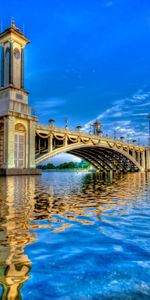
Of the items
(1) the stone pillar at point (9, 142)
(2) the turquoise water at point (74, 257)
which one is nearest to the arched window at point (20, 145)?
(1) the stone pillar at point (9, 142)

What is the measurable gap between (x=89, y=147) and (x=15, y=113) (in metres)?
25.6

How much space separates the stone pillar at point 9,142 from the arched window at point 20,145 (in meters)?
1.32

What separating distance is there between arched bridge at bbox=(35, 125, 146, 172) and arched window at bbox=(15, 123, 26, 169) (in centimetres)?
342

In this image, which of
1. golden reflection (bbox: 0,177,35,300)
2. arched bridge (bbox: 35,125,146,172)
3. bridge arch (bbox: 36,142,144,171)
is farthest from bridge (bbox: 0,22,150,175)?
golden reflection (bbox: 0,177,35,300)

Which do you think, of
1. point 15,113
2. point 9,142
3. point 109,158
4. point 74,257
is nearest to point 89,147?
point 109,158

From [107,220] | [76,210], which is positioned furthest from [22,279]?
[76,210]

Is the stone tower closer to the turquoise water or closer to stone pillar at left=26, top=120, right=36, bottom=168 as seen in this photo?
stone pillar at left=26, top=120, right=36, bottom=168

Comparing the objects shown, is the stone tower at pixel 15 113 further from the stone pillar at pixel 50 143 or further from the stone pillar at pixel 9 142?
the stone pillar at pixel 50 143

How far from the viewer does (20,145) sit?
130 feet

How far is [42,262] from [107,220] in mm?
3258

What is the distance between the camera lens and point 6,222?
623 centimetres

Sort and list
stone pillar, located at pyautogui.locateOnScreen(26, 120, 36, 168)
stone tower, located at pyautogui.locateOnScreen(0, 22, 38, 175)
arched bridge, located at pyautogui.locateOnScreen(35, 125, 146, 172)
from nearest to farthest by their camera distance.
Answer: stone tower, located at pyautogui.locateOnScreen(0, 22, 38, 175)
stone pillar, located at pyautogui.locateOnScreen(26, 120, 36, 168)
arched bridge, located at pyautogui.locateOnScreen(35, 125, 146, 172)

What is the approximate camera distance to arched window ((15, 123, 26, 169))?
128 feet

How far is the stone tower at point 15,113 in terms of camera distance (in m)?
37.3
